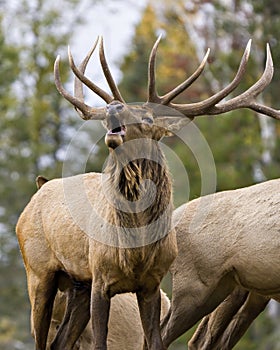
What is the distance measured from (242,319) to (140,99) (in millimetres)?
21335

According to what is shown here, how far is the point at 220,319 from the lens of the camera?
10992 mm

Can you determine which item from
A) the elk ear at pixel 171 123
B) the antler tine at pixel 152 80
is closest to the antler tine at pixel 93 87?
the antler tine at pixel 152 80

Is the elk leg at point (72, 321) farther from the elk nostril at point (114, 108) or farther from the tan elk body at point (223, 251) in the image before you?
the elk nostril at point (114, 108)

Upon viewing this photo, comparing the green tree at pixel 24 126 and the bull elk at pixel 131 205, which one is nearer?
the bull elk at pixel 131 205

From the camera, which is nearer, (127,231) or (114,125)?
(114,125)

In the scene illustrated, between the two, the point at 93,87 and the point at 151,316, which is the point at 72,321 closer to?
the point at 151,316

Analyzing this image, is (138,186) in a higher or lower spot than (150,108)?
lower

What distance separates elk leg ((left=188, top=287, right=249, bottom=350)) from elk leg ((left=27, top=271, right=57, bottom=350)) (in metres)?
1.54

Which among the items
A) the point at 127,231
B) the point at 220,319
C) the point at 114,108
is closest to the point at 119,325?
the point at 220,319

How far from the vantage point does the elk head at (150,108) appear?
334 inches

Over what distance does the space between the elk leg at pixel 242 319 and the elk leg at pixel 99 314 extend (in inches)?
86.6

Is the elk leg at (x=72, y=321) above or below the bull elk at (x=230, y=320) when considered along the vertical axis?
above

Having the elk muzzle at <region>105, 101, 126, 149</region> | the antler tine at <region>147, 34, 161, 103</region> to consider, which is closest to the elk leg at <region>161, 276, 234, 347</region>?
the antler tine at <region>147, 34, 161, 103</region>

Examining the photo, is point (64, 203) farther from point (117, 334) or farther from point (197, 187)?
point (197, 187)
